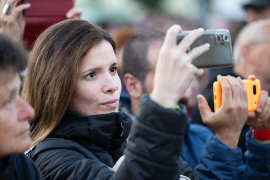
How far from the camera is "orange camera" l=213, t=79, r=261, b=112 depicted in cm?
194

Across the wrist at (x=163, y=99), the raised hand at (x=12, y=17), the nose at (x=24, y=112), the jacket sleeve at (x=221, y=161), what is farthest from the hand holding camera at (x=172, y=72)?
the raised hand at (x=12, y=17)

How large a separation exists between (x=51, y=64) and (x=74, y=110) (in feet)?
0.96

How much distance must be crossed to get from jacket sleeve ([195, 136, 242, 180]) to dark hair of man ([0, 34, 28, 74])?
3.98ft

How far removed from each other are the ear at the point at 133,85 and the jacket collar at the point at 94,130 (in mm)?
1522

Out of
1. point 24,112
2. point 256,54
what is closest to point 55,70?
point 24,112

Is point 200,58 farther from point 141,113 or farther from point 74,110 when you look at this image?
point 74,110

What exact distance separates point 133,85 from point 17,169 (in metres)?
2.09

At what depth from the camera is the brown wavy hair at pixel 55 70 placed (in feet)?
5.92

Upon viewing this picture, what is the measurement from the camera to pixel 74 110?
75.1 inches

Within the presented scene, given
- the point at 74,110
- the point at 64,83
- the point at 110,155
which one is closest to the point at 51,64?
the point at 64,83

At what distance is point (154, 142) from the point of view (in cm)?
131

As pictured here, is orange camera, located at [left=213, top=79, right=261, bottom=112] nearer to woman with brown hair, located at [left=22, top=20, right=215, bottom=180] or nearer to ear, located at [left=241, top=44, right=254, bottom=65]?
woman with brown hair, located at [left=22, top=20, right=215, bottom=180]

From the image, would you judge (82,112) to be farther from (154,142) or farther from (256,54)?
(256,54)

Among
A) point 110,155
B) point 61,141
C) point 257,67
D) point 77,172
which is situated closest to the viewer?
point 77,172
